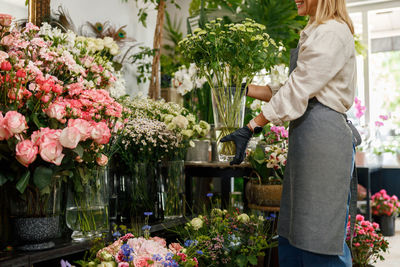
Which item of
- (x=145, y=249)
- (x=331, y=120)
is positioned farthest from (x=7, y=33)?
(x=331, y=120)

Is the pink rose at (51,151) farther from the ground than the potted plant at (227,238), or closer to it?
farther from the ground

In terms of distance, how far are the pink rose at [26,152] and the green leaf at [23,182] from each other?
0.07 meters

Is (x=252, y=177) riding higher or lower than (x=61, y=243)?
higher

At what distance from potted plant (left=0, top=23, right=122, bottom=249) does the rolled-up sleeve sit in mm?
597

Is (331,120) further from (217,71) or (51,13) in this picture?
(51,13)

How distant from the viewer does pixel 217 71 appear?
80.6 inches

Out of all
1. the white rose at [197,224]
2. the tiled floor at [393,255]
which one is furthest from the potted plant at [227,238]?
the tiled floor at [393,255]

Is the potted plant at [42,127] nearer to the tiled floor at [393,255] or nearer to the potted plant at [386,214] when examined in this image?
the tiled floor at [393,255]

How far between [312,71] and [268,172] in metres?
1.15

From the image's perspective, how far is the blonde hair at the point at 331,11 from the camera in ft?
4.65

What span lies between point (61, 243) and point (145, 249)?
1.10ft

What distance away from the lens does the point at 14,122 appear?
1220 millimetres

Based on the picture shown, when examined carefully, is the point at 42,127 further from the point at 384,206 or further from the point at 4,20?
the point at 384,206

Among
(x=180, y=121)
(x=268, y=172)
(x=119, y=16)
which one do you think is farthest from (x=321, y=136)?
(x=119, y=16)
